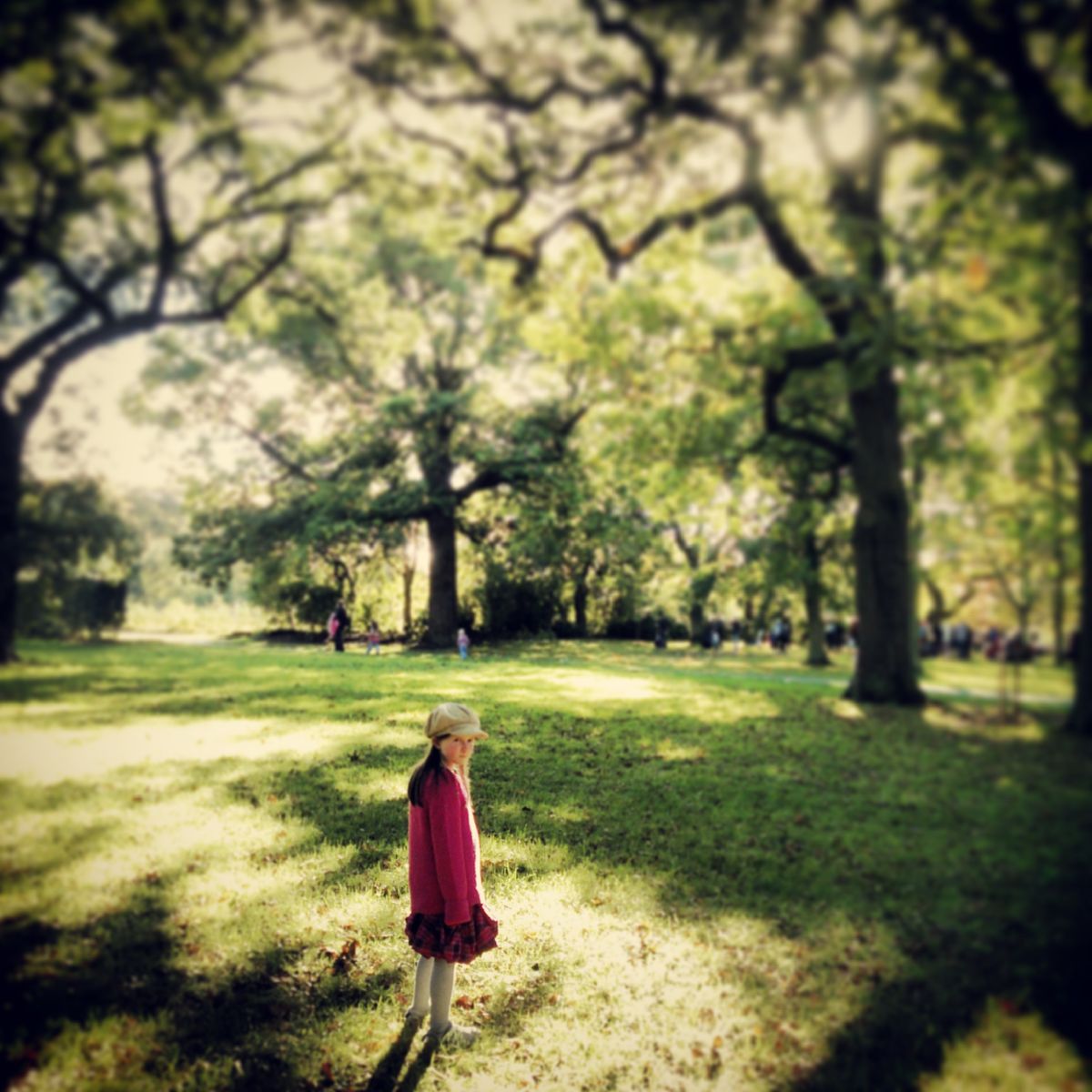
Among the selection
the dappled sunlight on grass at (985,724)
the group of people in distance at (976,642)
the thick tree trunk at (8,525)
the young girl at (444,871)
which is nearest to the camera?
the group of people in distance at (976,642)

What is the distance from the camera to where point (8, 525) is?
2.17 metres

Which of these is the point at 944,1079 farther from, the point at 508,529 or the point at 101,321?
the point at 101,321

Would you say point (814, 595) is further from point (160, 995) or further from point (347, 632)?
point (160, 995)

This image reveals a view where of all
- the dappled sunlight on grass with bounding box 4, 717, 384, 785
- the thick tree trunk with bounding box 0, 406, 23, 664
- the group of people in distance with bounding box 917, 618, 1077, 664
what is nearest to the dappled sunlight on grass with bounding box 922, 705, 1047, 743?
the group of people in distance with bounding box 917, 618, 1077, 664

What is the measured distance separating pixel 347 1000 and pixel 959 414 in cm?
363

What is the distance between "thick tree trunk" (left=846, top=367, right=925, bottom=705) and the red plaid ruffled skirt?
2.05 metres

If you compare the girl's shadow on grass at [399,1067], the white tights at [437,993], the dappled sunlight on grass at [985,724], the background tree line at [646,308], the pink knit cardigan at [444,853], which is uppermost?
the background tree line at [646,308]

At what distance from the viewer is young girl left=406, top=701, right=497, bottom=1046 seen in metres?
2.73

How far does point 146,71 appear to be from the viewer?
199 cm

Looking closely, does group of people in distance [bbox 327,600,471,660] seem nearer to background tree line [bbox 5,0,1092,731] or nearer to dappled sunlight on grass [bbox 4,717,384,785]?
background tree line [bbox 5,0,1092,731]

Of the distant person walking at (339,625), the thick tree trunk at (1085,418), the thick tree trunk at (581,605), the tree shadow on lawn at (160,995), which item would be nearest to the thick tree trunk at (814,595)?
the thick tree trunk at (581,605)

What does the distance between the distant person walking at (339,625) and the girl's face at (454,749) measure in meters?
0.85

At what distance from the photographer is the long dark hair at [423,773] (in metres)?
2.78

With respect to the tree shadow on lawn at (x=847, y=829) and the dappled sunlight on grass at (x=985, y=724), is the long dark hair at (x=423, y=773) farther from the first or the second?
the dappled sunlight on grass at (x=985, y=724)
